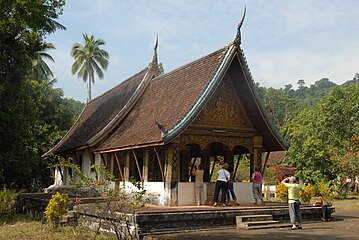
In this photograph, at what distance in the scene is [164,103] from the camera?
1555 cm

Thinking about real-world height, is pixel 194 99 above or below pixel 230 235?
above

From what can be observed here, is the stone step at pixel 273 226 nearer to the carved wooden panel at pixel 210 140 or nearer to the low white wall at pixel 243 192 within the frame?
the low white wall at pixel 243 192

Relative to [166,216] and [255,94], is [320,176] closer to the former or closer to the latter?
[255,94]

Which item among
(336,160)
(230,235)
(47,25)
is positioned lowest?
(230,235)

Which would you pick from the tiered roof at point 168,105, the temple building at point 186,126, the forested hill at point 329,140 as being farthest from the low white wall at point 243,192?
the forested hill at point 329,140

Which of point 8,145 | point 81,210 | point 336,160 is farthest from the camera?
point 336,160

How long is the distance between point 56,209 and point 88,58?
41581 mm

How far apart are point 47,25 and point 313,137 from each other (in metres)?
21.2

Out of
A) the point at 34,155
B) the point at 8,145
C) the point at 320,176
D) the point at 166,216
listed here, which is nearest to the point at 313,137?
the point at 320,176

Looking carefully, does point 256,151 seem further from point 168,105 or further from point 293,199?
point 293,199

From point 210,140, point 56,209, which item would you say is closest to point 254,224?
point 210,140

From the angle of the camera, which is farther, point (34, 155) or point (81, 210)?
point (34, 155)

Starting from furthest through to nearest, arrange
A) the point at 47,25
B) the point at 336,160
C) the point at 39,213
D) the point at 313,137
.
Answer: the point at 313,137 < the point at 336,160 < the point at 47,25 < the point at 39,213

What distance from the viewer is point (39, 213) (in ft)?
53.0
